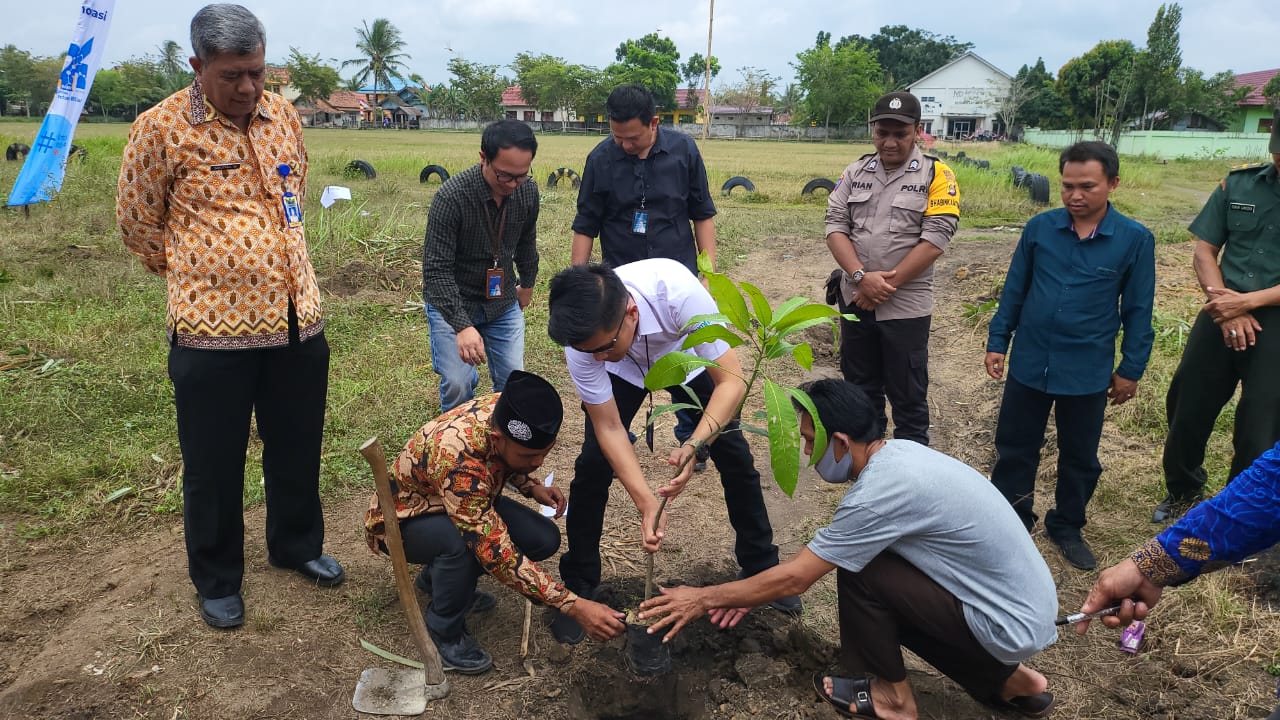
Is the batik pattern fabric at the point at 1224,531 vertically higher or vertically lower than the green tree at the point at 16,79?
lower

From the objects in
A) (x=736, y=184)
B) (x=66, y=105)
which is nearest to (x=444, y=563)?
(x=66, y=105)

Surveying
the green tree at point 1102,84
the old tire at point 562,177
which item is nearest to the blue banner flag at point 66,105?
the old tire at point 562,177

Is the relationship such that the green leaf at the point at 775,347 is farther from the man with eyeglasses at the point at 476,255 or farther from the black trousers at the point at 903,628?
the man with eyeglasses at the point at 476,255

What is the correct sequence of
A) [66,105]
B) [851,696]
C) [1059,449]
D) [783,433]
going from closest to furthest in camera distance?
[783,433] < [851,696] < [1059,449] < [66,105]

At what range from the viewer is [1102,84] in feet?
114

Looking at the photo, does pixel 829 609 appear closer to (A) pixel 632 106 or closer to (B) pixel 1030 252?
(B) pixel 1030 252

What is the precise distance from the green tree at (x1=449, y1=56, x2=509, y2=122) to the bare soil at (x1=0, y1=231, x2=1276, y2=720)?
207ft

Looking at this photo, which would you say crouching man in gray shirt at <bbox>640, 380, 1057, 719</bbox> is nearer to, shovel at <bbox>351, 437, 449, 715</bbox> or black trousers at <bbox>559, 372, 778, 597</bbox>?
black trousers at <bbox>559, 372, 778, 597</bbox>

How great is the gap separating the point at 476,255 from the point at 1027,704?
2754 millimetres

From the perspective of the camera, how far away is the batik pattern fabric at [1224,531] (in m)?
1.51

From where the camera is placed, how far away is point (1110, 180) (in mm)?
3059

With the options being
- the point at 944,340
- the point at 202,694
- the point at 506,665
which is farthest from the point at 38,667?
the point at 944,340

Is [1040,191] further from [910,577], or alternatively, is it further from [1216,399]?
[910,577]

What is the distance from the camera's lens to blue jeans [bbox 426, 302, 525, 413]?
341 cm
